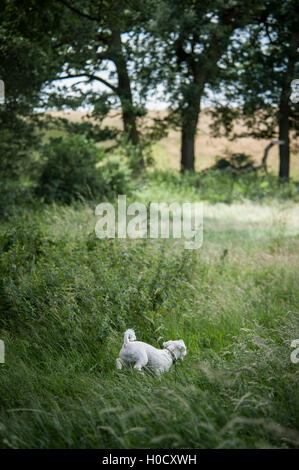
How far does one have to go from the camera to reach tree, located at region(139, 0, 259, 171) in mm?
18156

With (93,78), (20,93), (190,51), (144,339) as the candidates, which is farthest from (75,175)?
(190,51)

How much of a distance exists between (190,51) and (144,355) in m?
19.9

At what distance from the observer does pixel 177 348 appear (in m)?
3.49

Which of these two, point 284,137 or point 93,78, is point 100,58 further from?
point 284,137

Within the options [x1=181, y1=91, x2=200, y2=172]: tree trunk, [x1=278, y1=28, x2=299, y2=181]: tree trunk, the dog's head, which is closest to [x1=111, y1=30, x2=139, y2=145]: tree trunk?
[x1=181, y1=91, x2=200, y2=172]: tree trunk

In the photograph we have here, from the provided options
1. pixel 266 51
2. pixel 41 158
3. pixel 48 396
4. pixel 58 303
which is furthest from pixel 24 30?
pixel 266 51

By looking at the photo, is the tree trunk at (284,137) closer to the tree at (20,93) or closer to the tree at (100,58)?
the tree at (100,58)

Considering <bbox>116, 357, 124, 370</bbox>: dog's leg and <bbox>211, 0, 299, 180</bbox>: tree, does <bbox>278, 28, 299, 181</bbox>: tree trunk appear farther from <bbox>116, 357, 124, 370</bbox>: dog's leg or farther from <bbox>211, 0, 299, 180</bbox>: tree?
A: <bbox>116, 357, 124, 370</bbox>: dog's leg

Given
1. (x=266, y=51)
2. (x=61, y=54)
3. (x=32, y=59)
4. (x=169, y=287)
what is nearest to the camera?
(x=169, y=287)

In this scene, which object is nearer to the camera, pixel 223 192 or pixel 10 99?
pixel 10 99

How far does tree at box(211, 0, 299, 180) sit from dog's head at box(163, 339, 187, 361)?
18361 mm

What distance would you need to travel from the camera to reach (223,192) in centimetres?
1725

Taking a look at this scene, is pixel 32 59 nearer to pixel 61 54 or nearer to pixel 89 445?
pixel 61 54

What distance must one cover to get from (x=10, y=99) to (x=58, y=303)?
13254mm
